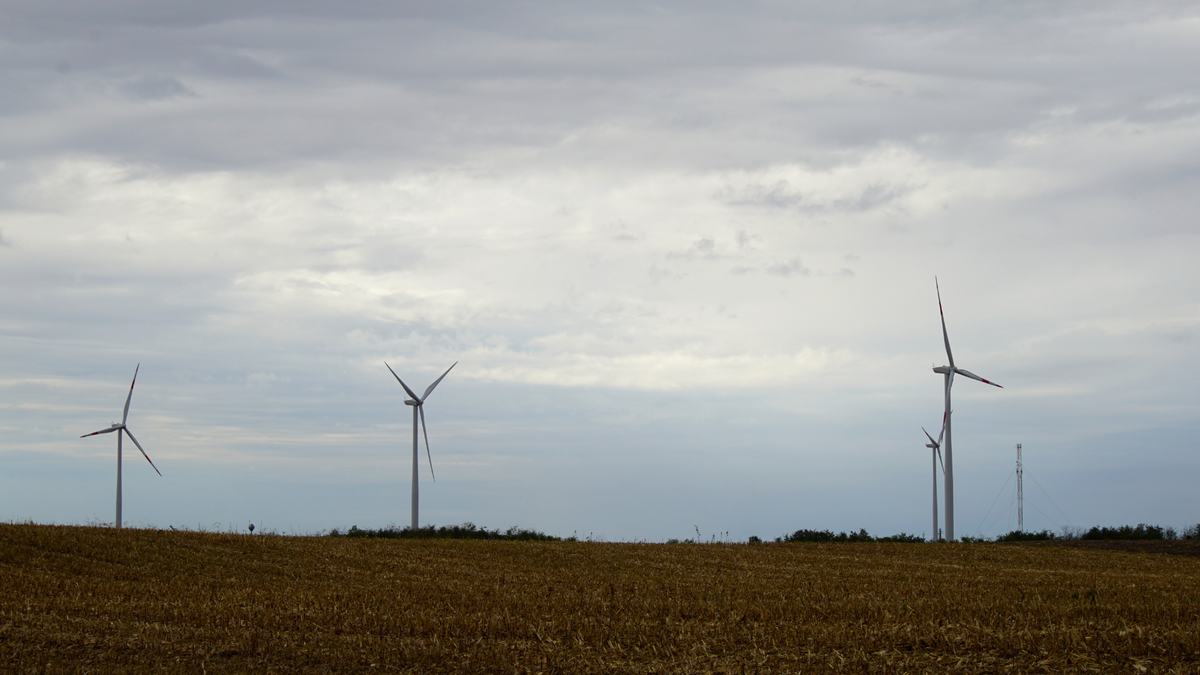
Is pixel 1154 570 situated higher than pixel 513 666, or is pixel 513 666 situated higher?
pixel 513 666

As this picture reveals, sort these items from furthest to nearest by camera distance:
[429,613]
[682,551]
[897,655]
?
1. [682,551]
2. [429,613]
3. [897,655]

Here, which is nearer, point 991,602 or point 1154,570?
point 991,602

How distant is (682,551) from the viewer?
124 feet

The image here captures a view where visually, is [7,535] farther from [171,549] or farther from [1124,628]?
[1124,628]

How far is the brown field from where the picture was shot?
1195cm

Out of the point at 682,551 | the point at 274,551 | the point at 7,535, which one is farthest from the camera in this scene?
the point at 682,551

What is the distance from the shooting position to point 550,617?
15883 millimetres

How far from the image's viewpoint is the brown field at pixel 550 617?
471 inches

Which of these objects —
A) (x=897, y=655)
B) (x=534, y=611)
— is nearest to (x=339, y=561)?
(x=534, y=611)

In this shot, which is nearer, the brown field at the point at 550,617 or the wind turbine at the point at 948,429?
the brown field at the point at 550,617

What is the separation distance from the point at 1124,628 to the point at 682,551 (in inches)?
1018

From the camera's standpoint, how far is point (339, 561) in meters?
30.9

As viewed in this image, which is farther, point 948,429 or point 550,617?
Answer: point 948,429

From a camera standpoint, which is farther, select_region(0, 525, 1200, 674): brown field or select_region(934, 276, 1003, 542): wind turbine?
select_region(934, 276, 1003, 542): wind turbine
